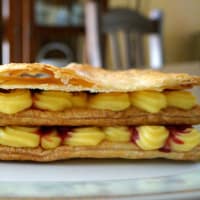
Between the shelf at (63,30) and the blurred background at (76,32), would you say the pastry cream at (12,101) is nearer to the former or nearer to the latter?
the blurred background at (76,32)

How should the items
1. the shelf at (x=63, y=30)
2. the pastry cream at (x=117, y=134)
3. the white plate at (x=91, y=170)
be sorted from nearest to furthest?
the white plate at (x=91, y=170) < the pastry cream at (x=117, y=134) < the shelf at (x=63, y=30)

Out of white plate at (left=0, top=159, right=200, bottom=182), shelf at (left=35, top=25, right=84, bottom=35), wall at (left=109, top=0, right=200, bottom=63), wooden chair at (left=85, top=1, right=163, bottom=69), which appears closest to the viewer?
white plate at (left=0, top=159, right=200, bottom=182)

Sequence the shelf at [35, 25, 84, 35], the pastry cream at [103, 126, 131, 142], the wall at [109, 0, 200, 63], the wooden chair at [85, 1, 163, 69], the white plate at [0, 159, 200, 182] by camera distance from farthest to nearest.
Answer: the wall at [109, 0, 200, 63], the shelf at [35, 25, 84, 35], the wooden chair at [85, 1, 163, 69], the pastry cream at [103, 126, 131, 142], the white plate at [0, 159, 200, 182]

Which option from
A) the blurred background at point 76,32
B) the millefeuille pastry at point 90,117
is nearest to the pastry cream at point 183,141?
the millefeuille pastry at point 90,117

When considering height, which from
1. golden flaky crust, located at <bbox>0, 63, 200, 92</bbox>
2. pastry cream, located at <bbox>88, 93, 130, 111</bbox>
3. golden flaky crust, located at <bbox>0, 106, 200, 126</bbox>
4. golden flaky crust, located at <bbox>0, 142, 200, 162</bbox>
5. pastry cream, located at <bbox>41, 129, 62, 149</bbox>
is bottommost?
golden flaky crust, located at <bbox>0, 142, 200, 162</bbox>

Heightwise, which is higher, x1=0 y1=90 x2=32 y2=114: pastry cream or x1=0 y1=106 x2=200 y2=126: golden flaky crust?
x1=0 y1=90 x2=32 y2=114: pastry cream

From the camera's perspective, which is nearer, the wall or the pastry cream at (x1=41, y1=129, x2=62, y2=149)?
the pastry cream at (x1=41, y1=129, x2=62, y2=149)

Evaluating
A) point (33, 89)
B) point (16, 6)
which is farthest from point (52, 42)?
point (33, 89)

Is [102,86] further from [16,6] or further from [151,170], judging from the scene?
[16,6]

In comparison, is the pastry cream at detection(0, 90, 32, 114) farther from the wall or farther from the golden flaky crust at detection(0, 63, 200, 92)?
the wall

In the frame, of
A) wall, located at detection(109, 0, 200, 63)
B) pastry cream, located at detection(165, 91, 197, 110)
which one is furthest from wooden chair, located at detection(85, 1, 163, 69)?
wall, located at detection(109, 0, 200, 63)
